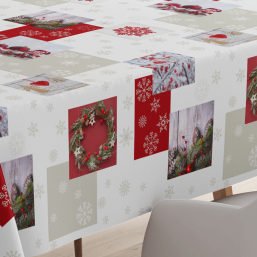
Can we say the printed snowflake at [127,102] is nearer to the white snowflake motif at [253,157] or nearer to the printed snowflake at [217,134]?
the printed snowflake at [217,134]

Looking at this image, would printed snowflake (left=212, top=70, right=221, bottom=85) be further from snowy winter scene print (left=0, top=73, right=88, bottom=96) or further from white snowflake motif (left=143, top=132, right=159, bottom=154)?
snowy winter scene print (left=0, top=73, right=88, bottom=96)

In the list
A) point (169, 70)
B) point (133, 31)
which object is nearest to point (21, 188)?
point (169, 70)

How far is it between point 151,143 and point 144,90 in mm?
126

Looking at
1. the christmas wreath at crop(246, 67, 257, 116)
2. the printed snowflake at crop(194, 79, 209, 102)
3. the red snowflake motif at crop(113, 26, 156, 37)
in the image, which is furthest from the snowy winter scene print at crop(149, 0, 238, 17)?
the printed snowflake at crop(194, 79, 209, 102)

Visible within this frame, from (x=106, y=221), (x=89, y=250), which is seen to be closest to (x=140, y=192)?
(x=106, y=221)

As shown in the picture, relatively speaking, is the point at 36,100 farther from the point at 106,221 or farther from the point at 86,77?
the point at 106,221

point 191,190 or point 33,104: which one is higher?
point 33,104

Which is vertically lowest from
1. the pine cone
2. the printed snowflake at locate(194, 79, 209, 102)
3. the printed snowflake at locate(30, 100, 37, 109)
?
the pine cone

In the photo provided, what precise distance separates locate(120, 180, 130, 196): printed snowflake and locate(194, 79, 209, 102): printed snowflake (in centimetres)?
28

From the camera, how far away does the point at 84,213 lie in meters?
1.25

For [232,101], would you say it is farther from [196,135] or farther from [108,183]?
[108,183]

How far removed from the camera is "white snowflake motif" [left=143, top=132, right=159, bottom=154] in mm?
1327

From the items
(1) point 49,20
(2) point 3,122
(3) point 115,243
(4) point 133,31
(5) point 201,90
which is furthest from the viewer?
(3) point 115,243

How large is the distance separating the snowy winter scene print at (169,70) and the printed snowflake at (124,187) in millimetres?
216
